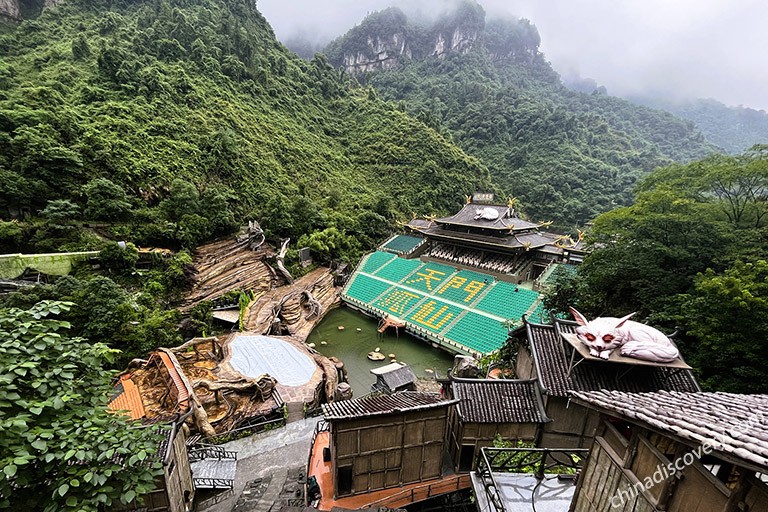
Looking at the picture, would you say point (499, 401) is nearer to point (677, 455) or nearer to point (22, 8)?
point (677, 455)

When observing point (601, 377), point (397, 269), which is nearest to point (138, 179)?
point (397, 269)

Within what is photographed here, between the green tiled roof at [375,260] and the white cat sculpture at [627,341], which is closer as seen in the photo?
the white cat sculpture at [627,341]

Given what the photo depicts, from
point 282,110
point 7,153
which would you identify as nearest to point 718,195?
point 7,153

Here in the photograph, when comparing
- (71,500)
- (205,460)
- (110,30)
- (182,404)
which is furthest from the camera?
(110,30)

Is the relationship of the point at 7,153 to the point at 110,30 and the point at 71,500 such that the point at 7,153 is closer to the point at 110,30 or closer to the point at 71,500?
the point at 71,500

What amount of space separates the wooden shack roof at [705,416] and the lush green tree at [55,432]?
4.88 meters

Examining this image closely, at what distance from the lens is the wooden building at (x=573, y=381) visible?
8.15m

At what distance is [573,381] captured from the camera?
27.7 ft

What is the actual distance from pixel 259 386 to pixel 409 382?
5949 mm

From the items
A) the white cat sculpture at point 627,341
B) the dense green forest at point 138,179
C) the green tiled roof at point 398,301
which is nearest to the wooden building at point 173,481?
the dense green forest at point 138,179

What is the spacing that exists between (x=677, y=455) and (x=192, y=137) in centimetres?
3607

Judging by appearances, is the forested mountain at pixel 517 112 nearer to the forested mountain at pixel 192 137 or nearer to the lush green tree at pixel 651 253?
the forested mountain at pixel 192 137

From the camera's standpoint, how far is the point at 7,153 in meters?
17.8

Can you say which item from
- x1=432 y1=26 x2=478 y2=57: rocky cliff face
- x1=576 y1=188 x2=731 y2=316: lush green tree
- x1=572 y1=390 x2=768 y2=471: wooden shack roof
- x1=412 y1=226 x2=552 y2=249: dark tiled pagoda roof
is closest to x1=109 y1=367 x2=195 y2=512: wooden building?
x1=572 y1=390 x2=768 y2=471: wooden shack roof
